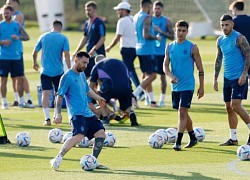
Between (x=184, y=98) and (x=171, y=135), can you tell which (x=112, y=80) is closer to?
(x=171, y=135)

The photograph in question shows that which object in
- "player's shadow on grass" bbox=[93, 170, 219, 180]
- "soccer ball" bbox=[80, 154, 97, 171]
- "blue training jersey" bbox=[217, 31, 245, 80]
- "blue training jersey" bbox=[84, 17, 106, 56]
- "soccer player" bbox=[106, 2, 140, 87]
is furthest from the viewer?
"soccer player" bbox=[106, 2, 140, 87]

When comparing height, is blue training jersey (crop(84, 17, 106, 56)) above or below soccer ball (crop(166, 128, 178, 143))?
above

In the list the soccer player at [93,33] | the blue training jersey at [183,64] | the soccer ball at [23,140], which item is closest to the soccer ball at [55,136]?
the soccer ball at [23,140]

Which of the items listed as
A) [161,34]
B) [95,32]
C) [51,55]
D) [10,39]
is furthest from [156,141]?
[161,34]

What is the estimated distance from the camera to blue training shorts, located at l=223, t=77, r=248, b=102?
14.6m

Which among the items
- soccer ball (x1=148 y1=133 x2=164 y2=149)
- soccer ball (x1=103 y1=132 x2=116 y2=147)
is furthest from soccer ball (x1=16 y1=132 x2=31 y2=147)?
soccer ball (x1=148 y1=133 x2=164 y2=149)

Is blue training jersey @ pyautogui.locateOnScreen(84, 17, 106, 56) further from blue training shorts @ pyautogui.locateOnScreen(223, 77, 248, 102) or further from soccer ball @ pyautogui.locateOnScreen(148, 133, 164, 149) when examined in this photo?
soccer ball @ pyautogui.locateOnScreen(148, 133, 164, 149)

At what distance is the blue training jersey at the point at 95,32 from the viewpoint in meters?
20.5

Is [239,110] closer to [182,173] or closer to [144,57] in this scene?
[182,173]

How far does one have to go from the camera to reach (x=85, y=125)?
12.7m

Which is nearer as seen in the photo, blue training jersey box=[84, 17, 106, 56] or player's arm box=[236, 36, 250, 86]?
player's arm box=[236, 36, 250, 86]

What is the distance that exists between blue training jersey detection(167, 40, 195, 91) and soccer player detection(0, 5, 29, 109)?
23.1ft

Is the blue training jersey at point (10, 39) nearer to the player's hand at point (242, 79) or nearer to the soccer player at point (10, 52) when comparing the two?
the soccer player at point (10, 52)

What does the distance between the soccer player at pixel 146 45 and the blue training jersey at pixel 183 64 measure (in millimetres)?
6464
